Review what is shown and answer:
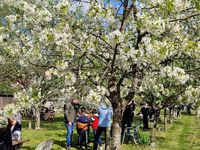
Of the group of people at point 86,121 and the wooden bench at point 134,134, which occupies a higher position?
the group of people at point 86,121

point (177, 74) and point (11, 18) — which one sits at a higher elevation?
point (11, 18)

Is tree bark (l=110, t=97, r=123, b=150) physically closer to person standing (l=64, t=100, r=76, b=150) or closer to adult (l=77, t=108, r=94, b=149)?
person standing (l=64, t=100, r=76, b=150)

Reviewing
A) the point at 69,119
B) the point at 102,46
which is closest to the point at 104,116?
the point at 69,119

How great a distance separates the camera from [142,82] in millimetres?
8102

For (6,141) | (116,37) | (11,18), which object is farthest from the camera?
(6,141)

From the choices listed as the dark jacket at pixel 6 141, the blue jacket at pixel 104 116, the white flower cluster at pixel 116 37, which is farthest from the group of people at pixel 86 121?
the white flower cluster at pixel 116 37

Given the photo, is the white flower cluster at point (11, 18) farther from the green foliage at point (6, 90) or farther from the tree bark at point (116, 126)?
the green foliage at point (6, 90)

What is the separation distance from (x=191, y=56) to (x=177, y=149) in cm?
1015

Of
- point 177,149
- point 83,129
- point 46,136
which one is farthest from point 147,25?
point 46,136

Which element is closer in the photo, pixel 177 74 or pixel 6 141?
pixel 177 74

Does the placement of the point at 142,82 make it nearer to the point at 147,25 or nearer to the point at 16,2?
the point at 147,25

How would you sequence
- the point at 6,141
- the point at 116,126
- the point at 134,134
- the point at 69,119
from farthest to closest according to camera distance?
the point at 134,134
the point at 69,119
the point at 6,141
the point at 116,126

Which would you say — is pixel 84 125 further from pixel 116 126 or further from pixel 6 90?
pixel 6 90

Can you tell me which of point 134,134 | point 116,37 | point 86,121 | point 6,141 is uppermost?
point 116,37
